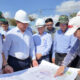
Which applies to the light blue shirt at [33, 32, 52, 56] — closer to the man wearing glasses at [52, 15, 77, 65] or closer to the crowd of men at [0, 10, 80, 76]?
the crowd of men at [0, 10, 80, 76]

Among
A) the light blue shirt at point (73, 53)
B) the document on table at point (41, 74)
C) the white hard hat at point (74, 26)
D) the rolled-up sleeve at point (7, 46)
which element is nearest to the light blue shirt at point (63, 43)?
the light blue shirt at point (73, 53)

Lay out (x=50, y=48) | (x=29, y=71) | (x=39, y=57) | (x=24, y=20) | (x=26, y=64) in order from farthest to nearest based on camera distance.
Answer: (x=50, y=48) → (x=39, y=57) → (x=26, y=64) → (x=24, y=20) → (x=29, y=71)

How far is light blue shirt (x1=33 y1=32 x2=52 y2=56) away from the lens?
137 inches

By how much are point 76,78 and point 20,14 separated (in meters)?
1.29

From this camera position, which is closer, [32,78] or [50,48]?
[32,78]

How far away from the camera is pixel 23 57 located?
9.31 feet

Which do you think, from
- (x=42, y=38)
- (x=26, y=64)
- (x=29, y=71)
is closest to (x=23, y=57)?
(x=26, y=64)

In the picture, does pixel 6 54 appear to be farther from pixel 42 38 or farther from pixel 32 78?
pixel 42 38

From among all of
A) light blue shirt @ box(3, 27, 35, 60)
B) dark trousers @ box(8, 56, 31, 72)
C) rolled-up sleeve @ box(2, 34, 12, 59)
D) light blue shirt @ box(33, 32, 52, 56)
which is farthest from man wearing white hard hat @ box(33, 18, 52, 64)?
rolled-up sleeve @ box(2, 34, 12, 59)

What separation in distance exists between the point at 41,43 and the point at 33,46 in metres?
0.52

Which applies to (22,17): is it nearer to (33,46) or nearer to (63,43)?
(33,46)

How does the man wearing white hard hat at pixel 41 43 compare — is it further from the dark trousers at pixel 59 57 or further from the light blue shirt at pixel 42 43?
the dark trousers at pixel 59 57

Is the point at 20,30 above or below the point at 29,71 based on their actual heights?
above

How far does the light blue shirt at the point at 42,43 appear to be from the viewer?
11.4ft
